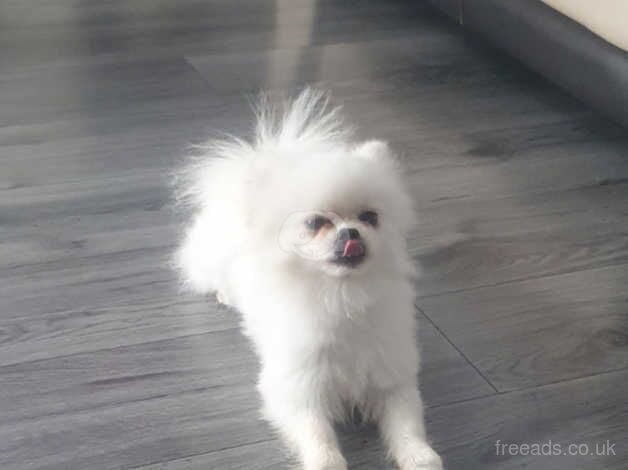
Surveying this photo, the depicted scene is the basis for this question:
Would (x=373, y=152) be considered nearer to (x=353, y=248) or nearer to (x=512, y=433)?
(x=353, y=248)

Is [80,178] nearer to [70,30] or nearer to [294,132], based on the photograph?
[294,132]

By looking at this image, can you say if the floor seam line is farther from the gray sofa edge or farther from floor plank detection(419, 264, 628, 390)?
the gray sofa edge

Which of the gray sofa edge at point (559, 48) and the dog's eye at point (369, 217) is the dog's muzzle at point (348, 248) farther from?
the gray sofa edge at point (559, 48)

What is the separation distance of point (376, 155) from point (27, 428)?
57cm

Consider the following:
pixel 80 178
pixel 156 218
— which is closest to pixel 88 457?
pixel 156 218

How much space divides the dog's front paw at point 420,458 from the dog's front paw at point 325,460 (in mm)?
74

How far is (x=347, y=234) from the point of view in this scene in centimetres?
125

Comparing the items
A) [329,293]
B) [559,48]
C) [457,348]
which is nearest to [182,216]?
[457,348]

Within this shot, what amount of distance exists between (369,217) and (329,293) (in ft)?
0.34

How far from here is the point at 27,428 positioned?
1.41 metres

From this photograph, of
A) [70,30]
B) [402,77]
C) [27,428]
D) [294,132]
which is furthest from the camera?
[70,30]

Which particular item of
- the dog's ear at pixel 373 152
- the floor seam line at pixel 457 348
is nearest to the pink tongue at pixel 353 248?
the dog's ear at pixel 373 152

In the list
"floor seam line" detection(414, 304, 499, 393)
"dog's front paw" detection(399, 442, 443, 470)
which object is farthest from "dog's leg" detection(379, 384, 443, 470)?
"floor seam line" detection(414, 304, 499, 393)

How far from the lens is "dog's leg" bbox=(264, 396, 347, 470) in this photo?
4.28 ft
